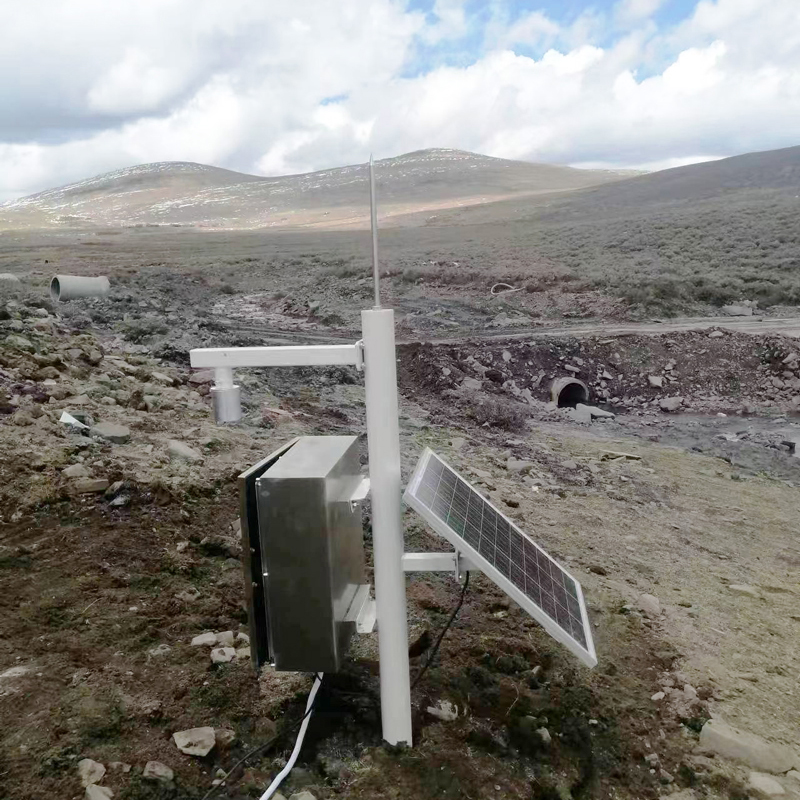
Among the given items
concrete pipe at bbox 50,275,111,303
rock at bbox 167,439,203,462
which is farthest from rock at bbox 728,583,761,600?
concrete pipe at bbox 50,275,111,303

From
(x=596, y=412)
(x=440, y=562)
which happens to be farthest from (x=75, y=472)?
(x=596, y=412)

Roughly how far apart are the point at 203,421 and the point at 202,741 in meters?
4.72

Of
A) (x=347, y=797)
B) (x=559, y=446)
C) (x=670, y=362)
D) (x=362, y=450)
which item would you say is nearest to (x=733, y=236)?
(x=670, y=362)

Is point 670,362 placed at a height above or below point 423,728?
below

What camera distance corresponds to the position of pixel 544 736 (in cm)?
312

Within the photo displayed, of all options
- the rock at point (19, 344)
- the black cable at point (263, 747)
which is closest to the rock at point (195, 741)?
the black cable at point (263, 747)

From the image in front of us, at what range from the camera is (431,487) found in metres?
2.83

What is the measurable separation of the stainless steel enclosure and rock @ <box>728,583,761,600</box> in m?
3.24

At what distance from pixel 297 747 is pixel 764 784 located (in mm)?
1939

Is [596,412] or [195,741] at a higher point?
[195,741]

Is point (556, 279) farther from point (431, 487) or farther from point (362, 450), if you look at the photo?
point (431, 487)

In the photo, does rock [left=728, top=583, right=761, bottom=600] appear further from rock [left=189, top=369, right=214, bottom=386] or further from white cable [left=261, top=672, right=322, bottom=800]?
rock [left=189, top=369, right=214, bottom=386]

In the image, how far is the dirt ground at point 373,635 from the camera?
290cm

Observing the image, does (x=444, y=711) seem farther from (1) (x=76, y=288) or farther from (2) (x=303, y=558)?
(1) (x=76, y=288)
